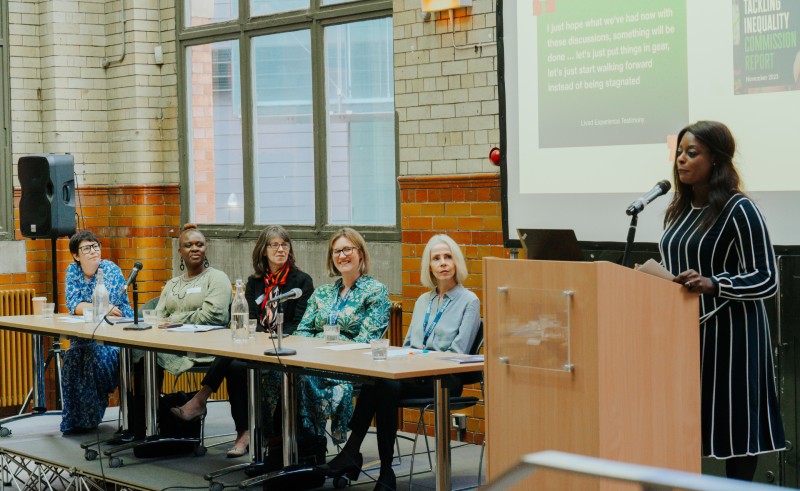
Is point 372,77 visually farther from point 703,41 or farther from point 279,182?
point 703,41

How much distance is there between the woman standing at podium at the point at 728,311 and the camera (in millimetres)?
3504

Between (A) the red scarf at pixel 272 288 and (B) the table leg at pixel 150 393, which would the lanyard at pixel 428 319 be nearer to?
(A) the red scarf at pixel 272 288

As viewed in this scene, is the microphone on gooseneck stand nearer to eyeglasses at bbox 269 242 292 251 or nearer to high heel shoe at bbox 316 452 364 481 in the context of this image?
high heel shoe at bbox 316 452 364 481

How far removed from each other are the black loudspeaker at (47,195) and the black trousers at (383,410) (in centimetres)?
355

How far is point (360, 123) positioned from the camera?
293 inches

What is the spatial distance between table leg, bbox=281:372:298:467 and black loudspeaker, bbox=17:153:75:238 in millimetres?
3251

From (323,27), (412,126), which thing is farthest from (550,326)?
(323,27)

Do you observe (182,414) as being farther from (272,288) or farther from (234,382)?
(272,288)

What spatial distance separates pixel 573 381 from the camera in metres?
3.25

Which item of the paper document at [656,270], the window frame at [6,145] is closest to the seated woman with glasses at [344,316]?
the paper document at [656,270]

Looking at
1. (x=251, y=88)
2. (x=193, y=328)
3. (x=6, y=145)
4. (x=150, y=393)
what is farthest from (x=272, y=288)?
(x=6, y=145)

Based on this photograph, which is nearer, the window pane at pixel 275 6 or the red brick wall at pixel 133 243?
the window pane at pixel 275 6

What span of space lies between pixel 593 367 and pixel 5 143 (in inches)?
262

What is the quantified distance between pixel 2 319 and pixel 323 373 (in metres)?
2.67
